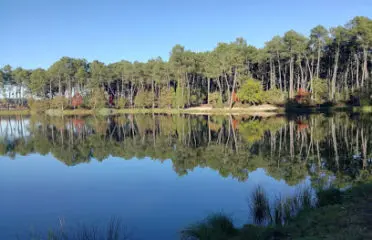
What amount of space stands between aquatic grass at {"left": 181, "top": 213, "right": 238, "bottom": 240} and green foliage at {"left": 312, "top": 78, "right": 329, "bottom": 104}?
49.6 meters

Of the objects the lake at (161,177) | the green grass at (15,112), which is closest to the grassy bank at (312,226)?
the lake at (161,177)

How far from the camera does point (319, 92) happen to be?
52.5 m

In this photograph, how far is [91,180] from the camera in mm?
12438

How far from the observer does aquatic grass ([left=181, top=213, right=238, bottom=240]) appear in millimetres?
5947

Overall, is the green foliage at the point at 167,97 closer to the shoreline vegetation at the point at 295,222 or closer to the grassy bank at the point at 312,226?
the shoreline vegetation at the point at 295,222

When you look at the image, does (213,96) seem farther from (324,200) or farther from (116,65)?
(324,200)

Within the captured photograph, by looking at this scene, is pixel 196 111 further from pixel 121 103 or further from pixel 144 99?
pixel 121 103

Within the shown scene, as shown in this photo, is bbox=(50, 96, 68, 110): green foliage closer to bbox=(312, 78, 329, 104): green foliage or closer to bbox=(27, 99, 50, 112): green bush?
bbox=(27, 99, 50, 112): green bush

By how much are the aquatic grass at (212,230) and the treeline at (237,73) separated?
139ft

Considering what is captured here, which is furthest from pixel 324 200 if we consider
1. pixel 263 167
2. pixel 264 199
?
pixel 263 167

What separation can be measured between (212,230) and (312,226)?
1.85 m

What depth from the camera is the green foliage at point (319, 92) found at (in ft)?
171

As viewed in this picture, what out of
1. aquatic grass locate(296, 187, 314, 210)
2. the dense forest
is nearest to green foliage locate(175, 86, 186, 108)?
the dense forest

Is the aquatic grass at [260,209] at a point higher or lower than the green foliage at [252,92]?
lower
